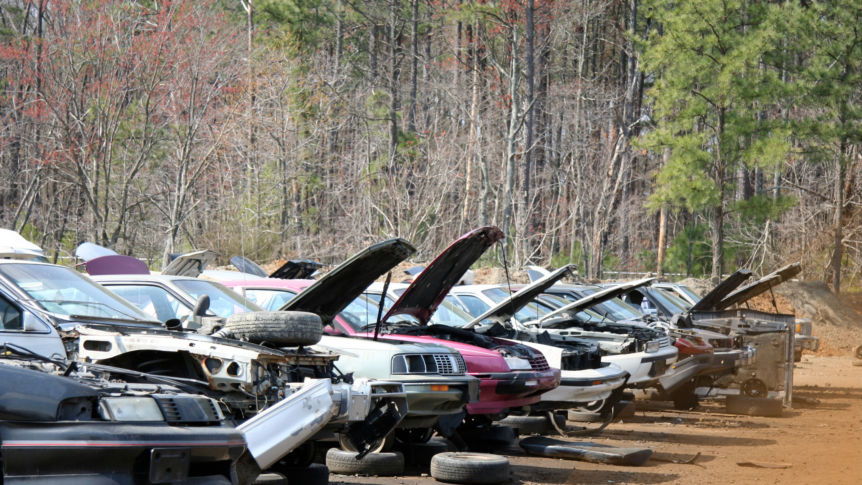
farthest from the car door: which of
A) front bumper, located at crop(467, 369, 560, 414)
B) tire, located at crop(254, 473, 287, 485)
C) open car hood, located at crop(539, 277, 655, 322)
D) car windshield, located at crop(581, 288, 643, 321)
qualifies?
car windshield, located at crop(581, 288, 643, 321)

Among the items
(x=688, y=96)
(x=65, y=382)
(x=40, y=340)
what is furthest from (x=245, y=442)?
(x=688, y=96)

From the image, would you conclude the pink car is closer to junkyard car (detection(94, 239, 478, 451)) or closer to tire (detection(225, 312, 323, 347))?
junkyard car (detection(94, 239, 478, 451))

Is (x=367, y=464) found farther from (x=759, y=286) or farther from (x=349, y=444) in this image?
(x=759, y=286)

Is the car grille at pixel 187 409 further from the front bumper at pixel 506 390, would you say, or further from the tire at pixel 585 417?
the tire at pixel 585 417

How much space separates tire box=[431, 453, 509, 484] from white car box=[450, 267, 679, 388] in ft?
8.41

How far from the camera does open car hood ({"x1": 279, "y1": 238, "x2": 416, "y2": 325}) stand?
22.7ft

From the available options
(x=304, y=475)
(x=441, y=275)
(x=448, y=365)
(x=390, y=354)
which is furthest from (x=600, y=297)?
(x=304, y=475)

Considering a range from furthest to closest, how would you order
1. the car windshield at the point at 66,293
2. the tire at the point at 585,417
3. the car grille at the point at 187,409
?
the tire at the point at 585,417 < the car windshield at the point at 66,293 < the car grille at the point at 187,409

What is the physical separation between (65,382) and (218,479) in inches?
35.3

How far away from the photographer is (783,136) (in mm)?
21906

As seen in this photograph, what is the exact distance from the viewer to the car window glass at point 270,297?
8.98 m

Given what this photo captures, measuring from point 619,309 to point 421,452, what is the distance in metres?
7.27

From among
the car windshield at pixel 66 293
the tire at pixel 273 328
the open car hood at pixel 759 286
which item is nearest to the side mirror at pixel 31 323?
the car windshield at pixel 66 293

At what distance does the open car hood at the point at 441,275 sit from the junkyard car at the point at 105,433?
14.2 feet
